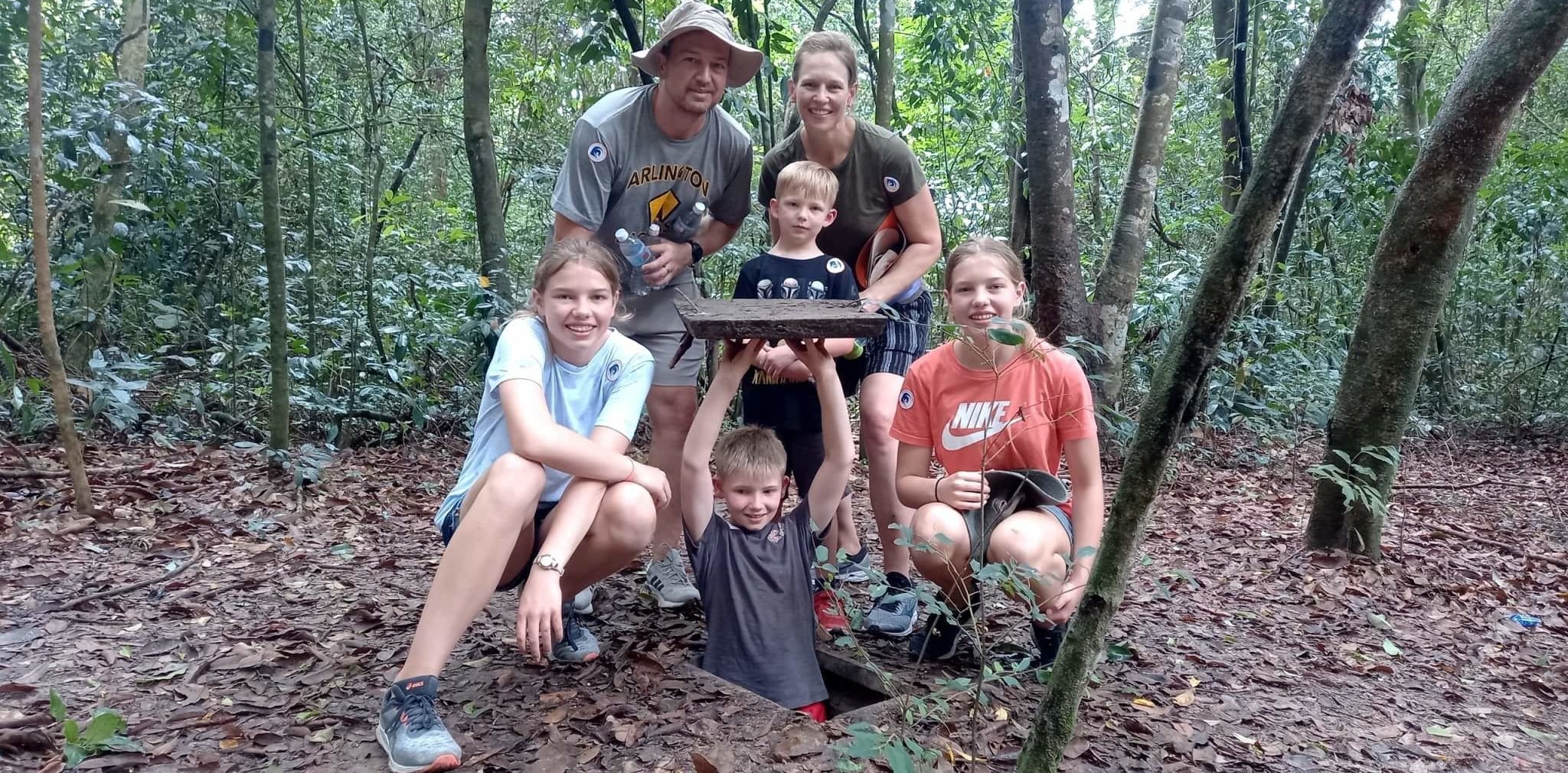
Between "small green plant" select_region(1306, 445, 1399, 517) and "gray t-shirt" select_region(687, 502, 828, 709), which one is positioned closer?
"gray t-shirt" select_region(687, 502, 828, 709)

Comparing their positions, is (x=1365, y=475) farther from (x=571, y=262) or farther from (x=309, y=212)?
(x=309, y=212)

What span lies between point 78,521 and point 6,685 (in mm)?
1729

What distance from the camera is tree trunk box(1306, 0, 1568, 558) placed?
353 centimetres

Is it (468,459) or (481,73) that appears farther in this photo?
(481,73)

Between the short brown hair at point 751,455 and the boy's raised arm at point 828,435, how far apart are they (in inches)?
6.5

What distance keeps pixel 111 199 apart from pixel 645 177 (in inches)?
163

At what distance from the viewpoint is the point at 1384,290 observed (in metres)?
3.97

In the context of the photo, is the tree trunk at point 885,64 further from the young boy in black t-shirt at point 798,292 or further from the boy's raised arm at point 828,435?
the boy's raised arm at point 828,435

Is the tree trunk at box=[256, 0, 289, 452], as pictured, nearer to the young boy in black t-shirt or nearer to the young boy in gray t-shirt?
the young boy in black t-shirt

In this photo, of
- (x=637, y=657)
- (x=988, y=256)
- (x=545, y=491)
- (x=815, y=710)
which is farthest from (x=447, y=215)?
(x=815, y=710)

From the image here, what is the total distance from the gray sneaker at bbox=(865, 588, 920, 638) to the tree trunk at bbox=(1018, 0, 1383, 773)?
1.33 meters

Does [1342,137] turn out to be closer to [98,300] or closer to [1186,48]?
[1186,48]

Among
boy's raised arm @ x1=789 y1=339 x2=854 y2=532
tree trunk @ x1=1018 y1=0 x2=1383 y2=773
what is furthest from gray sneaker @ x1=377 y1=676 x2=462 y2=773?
tree trunk @ x1=1018 y1=0 x2=1383 y2=773

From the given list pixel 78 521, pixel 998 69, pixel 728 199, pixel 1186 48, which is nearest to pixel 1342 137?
pixel 998 69
